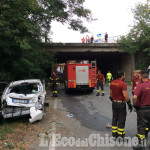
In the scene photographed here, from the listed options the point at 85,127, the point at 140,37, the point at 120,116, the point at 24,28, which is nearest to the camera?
the point at 120,116

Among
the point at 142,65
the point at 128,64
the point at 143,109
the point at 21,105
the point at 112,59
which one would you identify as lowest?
the point at 21,105

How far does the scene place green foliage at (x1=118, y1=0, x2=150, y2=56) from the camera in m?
22.8

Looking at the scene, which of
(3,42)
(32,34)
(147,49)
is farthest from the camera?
(147,49)

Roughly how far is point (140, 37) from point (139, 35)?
578mm

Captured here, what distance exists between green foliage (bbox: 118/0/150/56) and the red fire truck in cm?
1227

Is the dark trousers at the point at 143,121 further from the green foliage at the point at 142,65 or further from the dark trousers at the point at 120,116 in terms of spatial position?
the green foliage at the point at 142,65

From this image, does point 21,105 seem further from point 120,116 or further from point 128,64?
point 128,64

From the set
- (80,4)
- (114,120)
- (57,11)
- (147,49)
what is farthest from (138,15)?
(114,120)

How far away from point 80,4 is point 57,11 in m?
2.27

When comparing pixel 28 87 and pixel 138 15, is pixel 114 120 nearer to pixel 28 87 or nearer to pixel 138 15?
pixel 28 87

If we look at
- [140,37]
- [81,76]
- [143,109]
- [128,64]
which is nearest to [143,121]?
[143,109]

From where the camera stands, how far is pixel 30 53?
1195 cm

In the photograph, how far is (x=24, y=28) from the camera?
898cm

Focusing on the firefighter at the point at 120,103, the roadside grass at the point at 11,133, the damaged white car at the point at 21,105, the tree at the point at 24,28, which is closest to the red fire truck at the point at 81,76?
the tree at the point at 24,28
